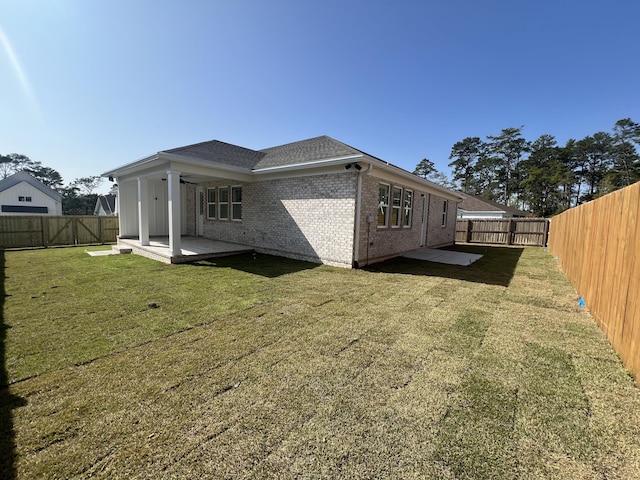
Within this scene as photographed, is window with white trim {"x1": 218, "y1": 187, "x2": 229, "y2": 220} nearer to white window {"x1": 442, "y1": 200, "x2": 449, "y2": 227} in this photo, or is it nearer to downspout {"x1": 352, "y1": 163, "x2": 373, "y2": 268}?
downspout {"x1": 352, "y1": 163, "x2": 373, "y2": 268}

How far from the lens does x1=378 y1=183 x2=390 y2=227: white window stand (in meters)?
9.12

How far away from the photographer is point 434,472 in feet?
5.30

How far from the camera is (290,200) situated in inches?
369

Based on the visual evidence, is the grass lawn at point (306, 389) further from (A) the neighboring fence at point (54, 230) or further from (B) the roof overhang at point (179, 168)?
(A) the neighboring fence at point (54, 230)

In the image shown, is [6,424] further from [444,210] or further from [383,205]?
[444,210]

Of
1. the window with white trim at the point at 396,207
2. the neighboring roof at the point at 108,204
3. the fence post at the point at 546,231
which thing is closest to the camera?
the window with white trim at the point at 396,207

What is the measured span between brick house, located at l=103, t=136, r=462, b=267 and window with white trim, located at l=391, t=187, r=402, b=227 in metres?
0.04

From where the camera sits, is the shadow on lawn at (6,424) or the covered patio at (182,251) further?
the covered patio at (182,251)

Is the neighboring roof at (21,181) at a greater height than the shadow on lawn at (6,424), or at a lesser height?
greater

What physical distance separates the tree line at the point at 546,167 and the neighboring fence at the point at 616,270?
39.1 metres

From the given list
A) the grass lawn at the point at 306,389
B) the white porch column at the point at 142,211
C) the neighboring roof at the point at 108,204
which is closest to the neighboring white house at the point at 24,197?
the neighboring roof at the point at 108,204

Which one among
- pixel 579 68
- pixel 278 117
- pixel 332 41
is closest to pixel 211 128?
pixel 278 117

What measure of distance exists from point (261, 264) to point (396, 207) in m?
5.39

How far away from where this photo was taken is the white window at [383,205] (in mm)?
9125
